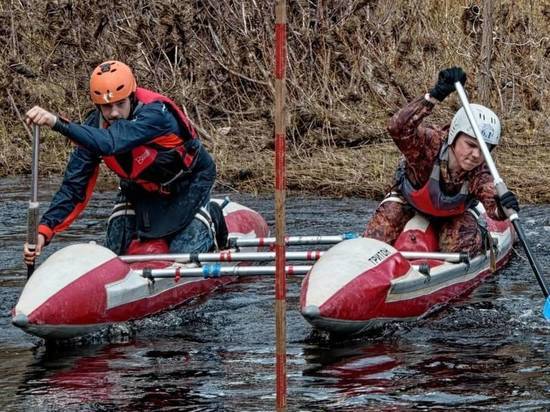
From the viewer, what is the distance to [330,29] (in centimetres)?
1526

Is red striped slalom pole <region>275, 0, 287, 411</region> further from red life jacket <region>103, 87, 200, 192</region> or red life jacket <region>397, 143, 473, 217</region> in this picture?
red life jacket <region>397, 143, 473, 217</region>

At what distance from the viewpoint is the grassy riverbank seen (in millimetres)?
14953

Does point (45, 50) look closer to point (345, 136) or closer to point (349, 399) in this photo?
point (345, 136)

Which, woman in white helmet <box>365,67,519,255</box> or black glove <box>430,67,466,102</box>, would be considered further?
woman in white helmet <box>365,67,519,255</box>

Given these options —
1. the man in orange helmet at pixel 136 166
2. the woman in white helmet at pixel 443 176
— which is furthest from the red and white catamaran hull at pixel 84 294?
the woman in white helmet at pixel 443 176

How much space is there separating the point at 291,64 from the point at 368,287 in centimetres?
764

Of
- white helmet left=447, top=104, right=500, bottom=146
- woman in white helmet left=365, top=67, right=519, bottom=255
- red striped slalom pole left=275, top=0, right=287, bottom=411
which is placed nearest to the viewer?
red striped slalom pole left=275, top=0, right=287, bottom=411

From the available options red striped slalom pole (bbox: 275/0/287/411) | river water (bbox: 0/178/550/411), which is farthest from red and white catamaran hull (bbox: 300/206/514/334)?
red striped slalom pole (bbox: 275/0/287/411)

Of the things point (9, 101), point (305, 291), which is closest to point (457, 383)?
point (305, 291)

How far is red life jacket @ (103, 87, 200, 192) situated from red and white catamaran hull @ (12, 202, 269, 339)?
0.58m

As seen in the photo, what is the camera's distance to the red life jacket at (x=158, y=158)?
29.5 ft

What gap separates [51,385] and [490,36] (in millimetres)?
7677

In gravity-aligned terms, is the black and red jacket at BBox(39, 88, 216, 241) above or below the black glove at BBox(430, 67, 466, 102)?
below

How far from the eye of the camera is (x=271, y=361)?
7.61m
